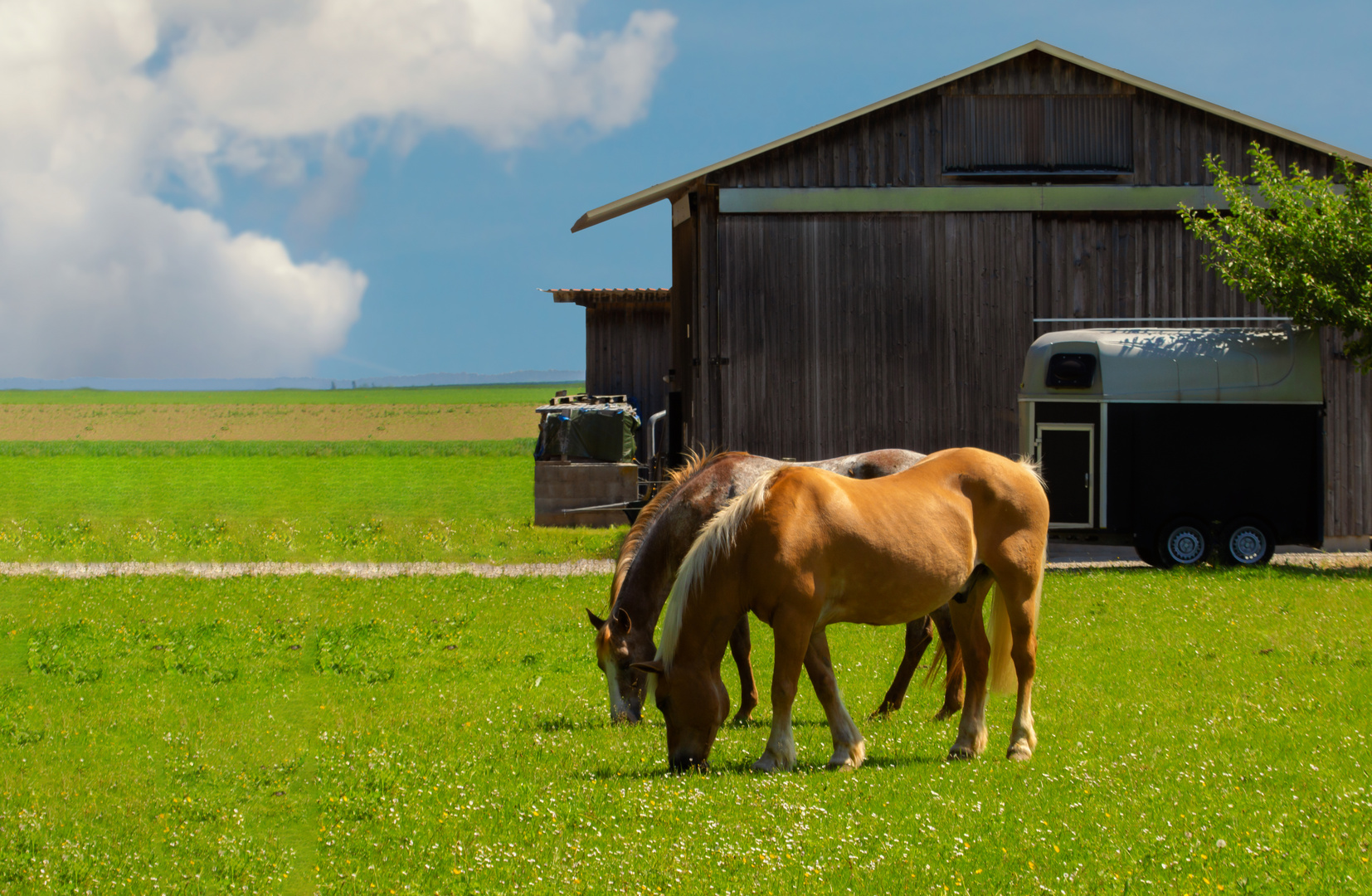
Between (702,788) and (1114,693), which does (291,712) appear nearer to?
(702,788)

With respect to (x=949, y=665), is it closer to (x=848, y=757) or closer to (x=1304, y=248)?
(x=848, y=757)

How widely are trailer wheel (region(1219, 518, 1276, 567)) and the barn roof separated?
7189 mm

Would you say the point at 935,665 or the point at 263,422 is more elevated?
the point at 263,422

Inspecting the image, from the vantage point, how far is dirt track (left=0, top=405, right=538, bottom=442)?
86.1 metres

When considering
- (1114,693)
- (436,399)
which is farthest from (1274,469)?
(436,399)

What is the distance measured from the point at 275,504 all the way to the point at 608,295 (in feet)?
43.8

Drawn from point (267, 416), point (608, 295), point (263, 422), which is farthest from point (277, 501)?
point (267, 416)

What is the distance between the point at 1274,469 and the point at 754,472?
13.0 m

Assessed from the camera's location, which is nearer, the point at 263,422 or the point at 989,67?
the point at 989,67

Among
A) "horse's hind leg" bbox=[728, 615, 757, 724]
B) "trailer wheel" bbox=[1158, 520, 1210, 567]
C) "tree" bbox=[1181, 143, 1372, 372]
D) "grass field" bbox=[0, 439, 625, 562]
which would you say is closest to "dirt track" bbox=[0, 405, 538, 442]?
"grass field" bbox=[0, 439, 625, 562]

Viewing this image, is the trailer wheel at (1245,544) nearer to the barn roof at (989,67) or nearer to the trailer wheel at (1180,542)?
the trailer wheel at (1180,542)

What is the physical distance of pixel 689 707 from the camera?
6.46m

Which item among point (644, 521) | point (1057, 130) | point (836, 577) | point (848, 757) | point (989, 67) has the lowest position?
point (848, 757)

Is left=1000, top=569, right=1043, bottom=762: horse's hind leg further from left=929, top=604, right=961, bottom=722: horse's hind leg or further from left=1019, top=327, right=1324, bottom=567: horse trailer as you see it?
left=1019, top=327, right=1324, bottom=567: horse trailer
